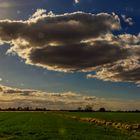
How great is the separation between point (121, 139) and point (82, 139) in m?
3.45

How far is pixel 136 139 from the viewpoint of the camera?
33.9 m

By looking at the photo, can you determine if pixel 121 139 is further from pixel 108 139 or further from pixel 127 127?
pixel 127 127

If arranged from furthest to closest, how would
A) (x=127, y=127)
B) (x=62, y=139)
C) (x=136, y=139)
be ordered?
1. (x=127, y=127)
2. (x=136, y=139)
3. (x=62, y=139)

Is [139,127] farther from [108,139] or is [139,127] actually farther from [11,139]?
[11,139]

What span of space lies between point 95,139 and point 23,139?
20.4 ft

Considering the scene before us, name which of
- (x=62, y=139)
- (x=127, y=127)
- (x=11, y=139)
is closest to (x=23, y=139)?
(x=11, y=139)

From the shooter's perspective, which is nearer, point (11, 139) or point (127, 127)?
point (11, 139)

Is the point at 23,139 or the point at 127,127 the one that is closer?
the point at 23,139

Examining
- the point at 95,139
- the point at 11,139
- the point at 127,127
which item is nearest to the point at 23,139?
the point at 11,139

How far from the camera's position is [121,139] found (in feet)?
108

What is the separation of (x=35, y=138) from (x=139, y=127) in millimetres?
26167

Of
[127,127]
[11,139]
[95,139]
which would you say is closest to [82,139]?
[95,139]

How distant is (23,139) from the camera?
3253 cm

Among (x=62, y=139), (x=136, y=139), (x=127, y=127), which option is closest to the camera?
(x=62, y=139)
